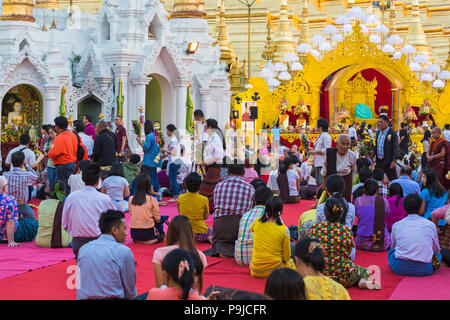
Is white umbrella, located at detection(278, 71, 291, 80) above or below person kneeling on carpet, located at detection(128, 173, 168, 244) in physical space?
above

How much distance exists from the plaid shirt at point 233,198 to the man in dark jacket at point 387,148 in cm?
422

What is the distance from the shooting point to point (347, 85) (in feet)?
85.9

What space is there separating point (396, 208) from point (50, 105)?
9.92 metres

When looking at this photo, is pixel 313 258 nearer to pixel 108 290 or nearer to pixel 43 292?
pixel 108 290

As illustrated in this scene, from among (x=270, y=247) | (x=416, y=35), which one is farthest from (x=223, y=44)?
(x=270, y=247)

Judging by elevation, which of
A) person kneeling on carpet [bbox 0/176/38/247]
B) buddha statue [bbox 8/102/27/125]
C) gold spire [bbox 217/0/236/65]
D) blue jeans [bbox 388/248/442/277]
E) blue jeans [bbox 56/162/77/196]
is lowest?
blue jeans [bbox 388/248/442/277]

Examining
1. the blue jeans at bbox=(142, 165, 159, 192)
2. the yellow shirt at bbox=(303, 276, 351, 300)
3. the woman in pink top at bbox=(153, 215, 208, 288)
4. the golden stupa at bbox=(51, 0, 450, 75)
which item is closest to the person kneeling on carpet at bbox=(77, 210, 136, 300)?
the woman in pink top at bbox=(153, 215, 208, 288)

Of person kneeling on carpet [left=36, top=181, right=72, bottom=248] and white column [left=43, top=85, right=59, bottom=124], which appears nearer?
person kneeling on carpet [left=36, top=181, right=72, bottom=248]

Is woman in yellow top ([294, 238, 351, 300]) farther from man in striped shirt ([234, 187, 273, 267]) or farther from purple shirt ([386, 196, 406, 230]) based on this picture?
purple shirt ([386, 196, 406, 230])

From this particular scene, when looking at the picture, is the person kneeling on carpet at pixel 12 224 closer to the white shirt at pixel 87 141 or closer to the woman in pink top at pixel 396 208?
the white shirt at pixel 87 141

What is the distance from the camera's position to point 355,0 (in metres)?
33.7

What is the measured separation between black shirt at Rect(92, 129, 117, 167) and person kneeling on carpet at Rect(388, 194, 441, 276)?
224 inches

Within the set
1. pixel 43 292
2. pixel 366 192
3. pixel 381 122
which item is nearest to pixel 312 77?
pixel 381 122

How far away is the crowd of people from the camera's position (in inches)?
211
